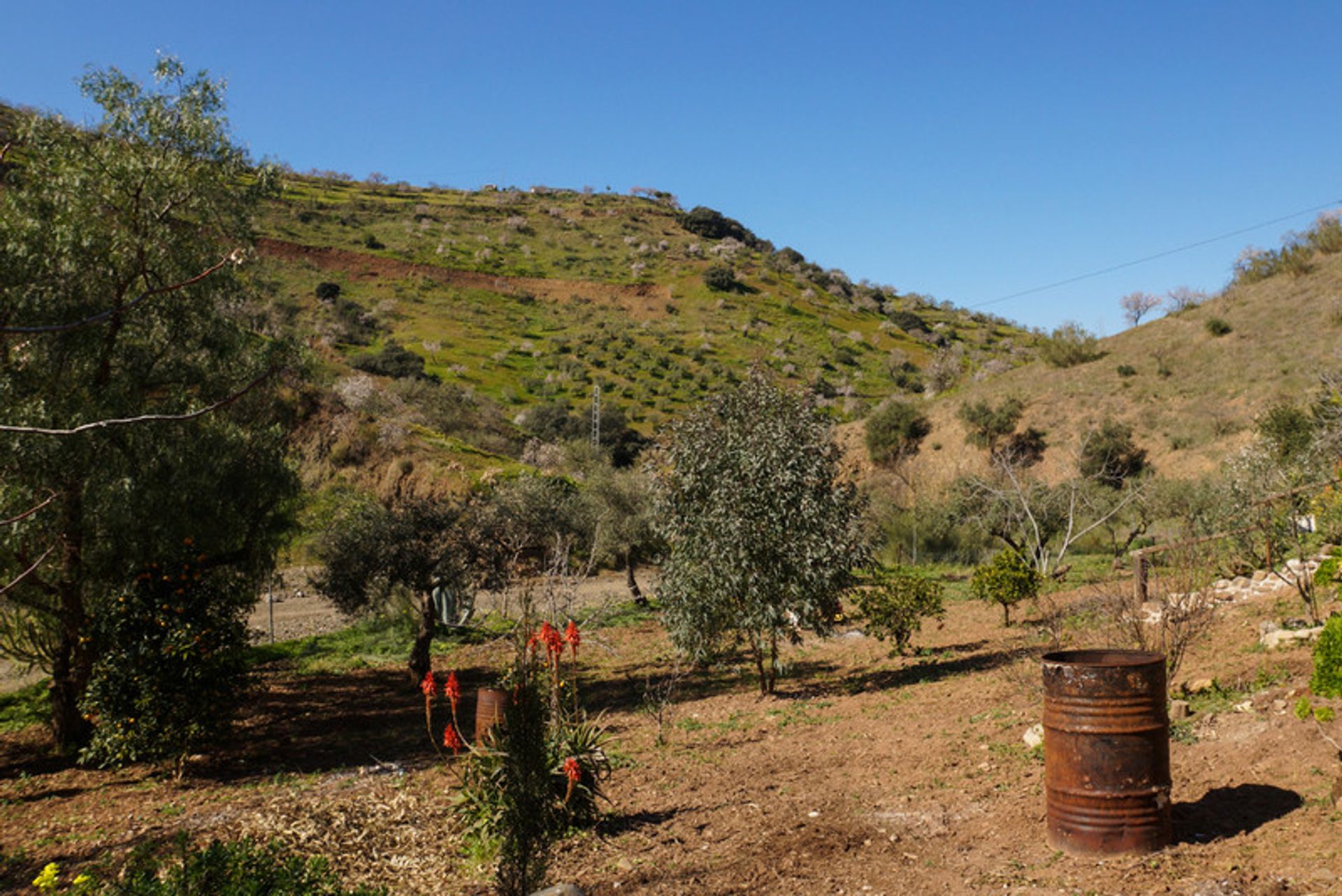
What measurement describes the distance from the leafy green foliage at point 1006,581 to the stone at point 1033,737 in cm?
759

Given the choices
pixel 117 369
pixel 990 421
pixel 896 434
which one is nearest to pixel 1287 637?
pixel 117 369

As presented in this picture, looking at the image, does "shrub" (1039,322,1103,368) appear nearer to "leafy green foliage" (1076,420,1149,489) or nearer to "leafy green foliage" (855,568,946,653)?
"leafy green foliage" (1076,420,1149,489)

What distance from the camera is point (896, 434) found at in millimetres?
43438

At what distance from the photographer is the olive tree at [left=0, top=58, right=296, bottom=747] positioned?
1014 cm

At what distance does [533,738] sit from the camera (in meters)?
5.58

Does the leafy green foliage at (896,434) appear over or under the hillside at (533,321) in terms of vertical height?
under

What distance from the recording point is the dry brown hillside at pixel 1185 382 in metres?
33.3

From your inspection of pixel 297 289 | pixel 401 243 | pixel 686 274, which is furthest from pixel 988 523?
pixel 401 243

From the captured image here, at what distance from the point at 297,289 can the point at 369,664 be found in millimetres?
54452

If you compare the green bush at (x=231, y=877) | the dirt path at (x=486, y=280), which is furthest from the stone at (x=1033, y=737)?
A: the dirt path at (x=486, y=280)

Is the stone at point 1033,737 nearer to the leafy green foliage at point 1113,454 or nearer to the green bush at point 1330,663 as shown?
the green bush at point 1330,663

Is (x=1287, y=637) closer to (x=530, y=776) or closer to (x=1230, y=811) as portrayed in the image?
(x=1230, y=811)

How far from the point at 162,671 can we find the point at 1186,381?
38594 mm

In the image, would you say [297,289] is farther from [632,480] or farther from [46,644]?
[46,644]
